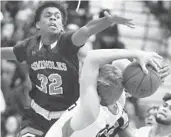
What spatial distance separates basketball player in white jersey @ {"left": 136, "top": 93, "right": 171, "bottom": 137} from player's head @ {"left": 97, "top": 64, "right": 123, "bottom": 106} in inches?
73.7

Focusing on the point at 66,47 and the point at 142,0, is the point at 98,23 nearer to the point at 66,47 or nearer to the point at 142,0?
the point at 66,47

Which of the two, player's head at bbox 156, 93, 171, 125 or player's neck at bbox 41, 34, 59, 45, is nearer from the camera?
player's neck at bbox 41, 34, 59, 45

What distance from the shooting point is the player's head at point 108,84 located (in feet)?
14.9

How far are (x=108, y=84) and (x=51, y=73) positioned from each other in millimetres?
1430

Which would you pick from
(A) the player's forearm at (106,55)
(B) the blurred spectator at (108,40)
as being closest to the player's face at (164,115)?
(A) the player's forearm at (106,55)

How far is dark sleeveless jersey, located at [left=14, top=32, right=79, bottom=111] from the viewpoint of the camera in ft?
19.1

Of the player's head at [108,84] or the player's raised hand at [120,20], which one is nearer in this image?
the player's head at [108,84]

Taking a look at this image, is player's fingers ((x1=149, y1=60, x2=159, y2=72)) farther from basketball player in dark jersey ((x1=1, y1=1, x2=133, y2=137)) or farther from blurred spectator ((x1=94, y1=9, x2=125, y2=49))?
blurred spectator ((x1=94, y1=9, x2=125, y2=49))

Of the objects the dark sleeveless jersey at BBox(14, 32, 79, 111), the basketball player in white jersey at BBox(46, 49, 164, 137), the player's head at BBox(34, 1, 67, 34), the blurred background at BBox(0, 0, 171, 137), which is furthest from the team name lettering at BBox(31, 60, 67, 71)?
the blurred background at BBox(0, 0, 171, 137)

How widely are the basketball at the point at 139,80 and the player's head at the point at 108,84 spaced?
83 mm

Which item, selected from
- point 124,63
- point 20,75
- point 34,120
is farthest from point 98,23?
point 20,75

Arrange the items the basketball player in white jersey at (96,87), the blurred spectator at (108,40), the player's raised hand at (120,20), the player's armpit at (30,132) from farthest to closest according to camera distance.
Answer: the blurred spectator at (108,40) < the player's armpit at (30,132) < the player's raised hand at (120,20) < the basketball player in white jersey at (96,87)

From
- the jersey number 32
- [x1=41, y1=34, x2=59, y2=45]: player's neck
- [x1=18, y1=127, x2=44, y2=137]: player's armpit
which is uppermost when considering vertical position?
[x1=41, y1=34, x2=59, y2=45]: player's neck

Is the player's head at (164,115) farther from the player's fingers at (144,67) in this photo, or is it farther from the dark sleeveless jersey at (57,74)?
the player's fingers at (144,67)
